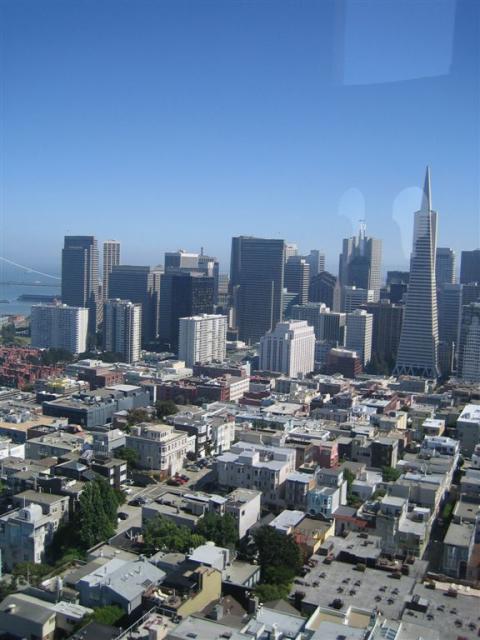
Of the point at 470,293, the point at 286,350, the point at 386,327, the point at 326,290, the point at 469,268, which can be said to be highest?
the point at 469,268

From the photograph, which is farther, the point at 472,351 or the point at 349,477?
the point at 472,351

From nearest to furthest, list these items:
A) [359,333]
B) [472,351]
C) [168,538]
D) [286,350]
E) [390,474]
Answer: [168,538], [390,474], [472,351], [286,350], [359,333]

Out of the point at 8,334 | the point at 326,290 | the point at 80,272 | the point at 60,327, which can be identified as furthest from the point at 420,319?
the point at 80,272

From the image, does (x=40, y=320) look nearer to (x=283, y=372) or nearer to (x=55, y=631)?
(x=283, y=372)

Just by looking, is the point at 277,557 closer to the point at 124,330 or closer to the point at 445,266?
the point at 124,330

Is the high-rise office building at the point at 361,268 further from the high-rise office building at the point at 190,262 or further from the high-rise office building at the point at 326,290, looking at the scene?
the high-rise office building at the point at 190,262

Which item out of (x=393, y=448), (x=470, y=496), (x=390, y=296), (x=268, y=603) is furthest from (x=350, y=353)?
(x=268, y=603)

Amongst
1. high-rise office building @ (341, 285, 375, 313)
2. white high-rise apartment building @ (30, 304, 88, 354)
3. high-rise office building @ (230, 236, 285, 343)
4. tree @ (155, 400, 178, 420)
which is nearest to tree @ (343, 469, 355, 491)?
tree @ (155, 400, 178, 420)

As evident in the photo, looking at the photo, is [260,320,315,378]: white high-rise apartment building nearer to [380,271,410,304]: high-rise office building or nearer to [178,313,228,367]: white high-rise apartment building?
[178,313,228,367]: white high-rise apartment building
